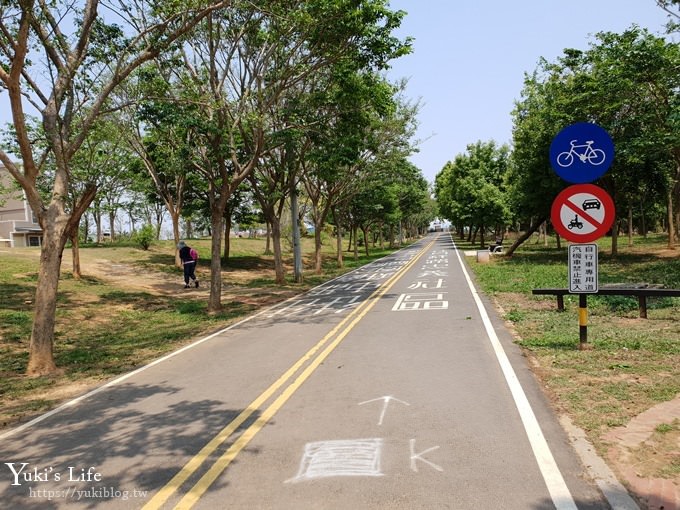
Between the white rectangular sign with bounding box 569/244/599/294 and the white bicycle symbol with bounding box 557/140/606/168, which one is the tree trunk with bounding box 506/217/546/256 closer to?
the white rectangular sign with bounding box 569/244/599/294

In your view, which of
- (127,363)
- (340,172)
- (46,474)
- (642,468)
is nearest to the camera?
Result: (642,468)

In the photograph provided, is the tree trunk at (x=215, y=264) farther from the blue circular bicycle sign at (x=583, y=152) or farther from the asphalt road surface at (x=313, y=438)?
the blue circular bicycle sign at (x=583, y=152)

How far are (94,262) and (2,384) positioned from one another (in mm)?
22546

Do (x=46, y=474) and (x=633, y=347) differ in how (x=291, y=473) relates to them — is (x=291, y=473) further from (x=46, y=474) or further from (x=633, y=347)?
(x=633, y=347)

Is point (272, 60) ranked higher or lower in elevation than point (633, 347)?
higher

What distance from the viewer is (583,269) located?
774 centimetres

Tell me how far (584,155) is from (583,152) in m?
0.05

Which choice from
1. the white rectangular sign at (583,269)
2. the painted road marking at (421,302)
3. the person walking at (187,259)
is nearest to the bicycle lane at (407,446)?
the white rectangular sign at (583,269)

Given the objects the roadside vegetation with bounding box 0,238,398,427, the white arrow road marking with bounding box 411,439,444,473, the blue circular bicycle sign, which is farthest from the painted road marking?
the white arrow road marking with bounding box 411,439,444,473

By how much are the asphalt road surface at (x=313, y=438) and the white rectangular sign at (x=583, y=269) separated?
1.49m

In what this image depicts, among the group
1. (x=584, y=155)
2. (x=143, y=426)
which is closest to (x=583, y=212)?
(x=584, y=155)

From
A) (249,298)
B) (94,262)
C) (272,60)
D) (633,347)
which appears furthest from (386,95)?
(94,262)

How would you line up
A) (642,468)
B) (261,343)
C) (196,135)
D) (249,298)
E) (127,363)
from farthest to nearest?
1. (249,298)
2. (196,135)
3. (261,343)
4. (127,363)
5. (642,468)

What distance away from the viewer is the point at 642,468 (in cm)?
410
